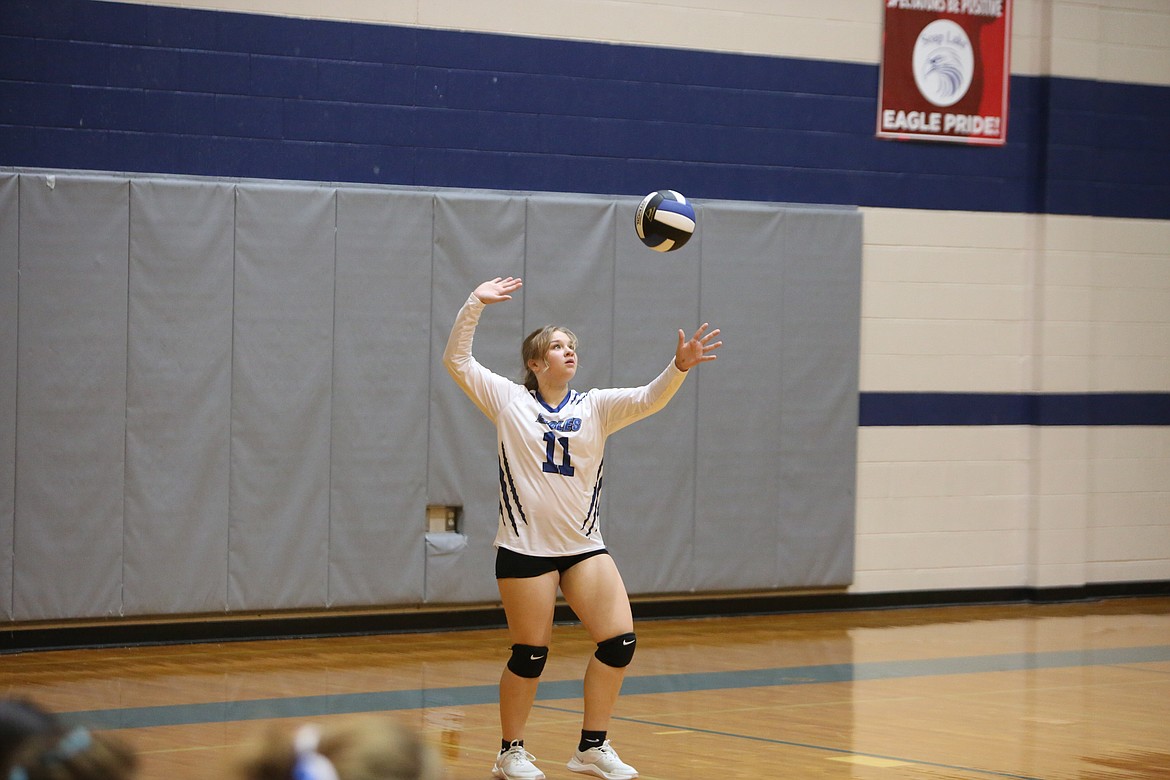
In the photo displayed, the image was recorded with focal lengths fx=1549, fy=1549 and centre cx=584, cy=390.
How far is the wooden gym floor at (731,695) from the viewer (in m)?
6.81

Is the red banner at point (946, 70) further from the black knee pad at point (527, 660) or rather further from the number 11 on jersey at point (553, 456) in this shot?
the black knee pad at point (527, 660)

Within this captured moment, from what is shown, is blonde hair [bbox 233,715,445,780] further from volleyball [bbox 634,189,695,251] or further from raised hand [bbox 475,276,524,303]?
volleyball [bbox 634,189,695,251]

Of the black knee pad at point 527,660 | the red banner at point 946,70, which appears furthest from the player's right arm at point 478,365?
the red banner at point 946,70

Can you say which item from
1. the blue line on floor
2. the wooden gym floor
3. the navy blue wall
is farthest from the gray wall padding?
the blue line on floor

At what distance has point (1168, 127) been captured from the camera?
1330 centimetres

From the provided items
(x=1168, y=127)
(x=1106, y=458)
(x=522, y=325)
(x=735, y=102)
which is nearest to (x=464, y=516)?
(x=522, y=325)

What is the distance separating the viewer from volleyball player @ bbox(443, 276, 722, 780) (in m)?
6.30

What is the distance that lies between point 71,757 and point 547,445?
455 cm

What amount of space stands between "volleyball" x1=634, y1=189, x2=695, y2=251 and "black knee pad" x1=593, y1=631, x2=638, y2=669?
6.68 ft

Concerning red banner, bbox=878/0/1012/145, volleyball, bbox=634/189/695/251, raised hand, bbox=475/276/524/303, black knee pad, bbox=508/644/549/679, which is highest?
red banner, bbox=878/0/1012/145

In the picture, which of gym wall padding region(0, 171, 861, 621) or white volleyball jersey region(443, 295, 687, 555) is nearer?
white volleyball jersey region(443, 295, 687, 555)

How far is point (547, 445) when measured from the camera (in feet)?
21.2

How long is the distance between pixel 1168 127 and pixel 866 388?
3742 mm

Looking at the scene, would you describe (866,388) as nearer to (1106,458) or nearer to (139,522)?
(1106,458)
